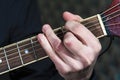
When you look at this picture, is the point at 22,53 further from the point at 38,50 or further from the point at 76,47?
the point at 76,47

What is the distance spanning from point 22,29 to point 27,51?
176 millimetres

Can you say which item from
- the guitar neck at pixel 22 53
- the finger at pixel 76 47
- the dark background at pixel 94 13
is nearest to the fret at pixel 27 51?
the guitar neck at pixel 22 53

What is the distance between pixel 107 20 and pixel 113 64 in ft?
2.91

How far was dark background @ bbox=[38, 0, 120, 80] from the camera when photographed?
1.66 m

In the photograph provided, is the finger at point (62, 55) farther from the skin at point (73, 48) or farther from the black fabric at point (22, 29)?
the black fabric at point (22, 29)

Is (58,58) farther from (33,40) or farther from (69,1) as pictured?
(69,1)

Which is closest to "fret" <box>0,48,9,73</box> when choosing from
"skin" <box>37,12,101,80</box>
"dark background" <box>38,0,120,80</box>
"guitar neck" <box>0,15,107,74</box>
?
"guitar neck" <box>0,15,107,74</box>

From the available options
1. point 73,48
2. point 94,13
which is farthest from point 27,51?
point 94,13

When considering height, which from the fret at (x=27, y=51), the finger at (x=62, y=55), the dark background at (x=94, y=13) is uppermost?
the dark background at (x=94, y=13)

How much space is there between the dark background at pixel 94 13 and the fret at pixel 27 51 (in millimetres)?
765


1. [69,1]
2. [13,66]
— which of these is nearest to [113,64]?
[69,1]

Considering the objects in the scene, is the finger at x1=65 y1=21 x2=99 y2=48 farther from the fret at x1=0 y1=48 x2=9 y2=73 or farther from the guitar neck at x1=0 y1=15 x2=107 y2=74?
the fret at x1=0 y1=48 x2=9 y2=73

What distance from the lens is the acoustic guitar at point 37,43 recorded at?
31.9 inches

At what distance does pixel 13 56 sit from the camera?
2.98 ft
